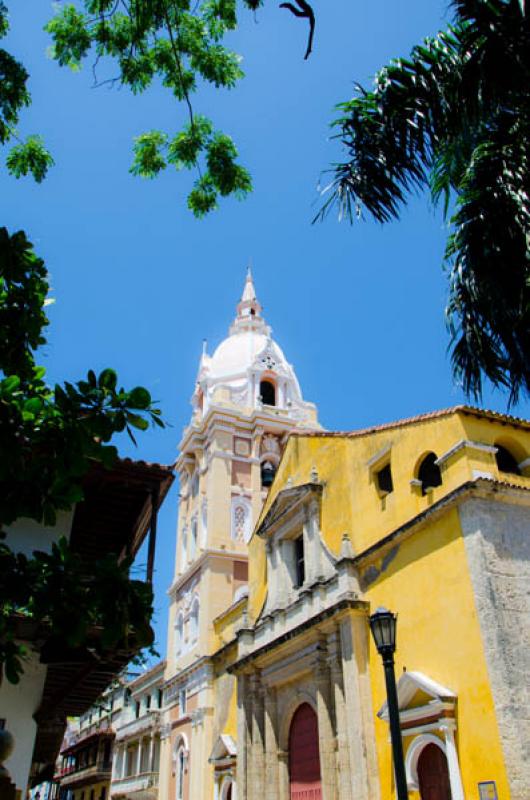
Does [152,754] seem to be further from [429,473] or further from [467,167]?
[467,167]

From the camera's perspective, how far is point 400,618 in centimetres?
1359

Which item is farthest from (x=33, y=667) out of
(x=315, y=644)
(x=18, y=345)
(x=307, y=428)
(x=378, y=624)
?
(x=307, y=428)

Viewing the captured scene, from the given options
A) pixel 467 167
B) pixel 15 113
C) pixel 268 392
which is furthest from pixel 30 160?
pixel 268 392

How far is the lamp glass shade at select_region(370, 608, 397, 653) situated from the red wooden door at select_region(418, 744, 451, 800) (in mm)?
4916

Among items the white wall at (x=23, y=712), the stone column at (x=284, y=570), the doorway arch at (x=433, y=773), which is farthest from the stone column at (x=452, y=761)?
the stone column at (x=284, y=570)

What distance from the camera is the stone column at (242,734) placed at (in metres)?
18.1

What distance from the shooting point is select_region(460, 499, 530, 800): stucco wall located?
33.9 feet

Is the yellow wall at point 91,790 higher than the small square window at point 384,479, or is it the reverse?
the small square window at point 384,479

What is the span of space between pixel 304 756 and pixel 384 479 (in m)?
7.08

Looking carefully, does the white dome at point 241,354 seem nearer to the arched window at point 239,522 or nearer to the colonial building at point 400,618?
the arched window at point 239,522

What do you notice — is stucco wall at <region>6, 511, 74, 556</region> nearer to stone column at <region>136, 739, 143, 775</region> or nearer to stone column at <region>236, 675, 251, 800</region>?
stone column at <region>236, 675, 251, 800</region>

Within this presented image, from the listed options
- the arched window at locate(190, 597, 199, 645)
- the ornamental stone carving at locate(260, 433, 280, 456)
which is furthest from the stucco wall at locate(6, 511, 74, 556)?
the ornamental stone carving at locate(260, 433, 280, 456)

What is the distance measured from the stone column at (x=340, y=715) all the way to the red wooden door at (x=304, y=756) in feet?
5.43

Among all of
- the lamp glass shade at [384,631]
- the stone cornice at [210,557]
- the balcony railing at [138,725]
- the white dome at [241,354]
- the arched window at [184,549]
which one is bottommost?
the lamp glass shade at [384,631]
